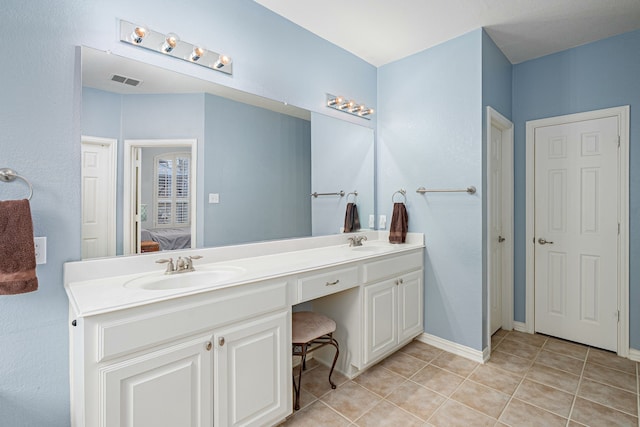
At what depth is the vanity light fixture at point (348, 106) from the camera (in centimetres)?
265

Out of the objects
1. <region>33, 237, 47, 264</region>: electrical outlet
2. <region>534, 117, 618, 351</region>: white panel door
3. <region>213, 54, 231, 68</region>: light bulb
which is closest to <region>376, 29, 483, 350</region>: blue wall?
<region>534, 117, 618, 351</region>: white panel door

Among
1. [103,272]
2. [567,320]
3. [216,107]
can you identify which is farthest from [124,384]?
[567,320]

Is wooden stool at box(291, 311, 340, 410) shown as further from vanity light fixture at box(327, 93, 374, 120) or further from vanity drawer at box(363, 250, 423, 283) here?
vanity light fixture at box(327, 93, 374, 120)

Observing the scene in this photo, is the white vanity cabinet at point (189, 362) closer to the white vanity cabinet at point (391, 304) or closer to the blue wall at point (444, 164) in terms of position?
the white vanity cabinet at point (391, 304)

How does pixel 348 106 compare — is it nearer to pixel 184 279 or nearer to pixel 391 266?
pixel 391 266

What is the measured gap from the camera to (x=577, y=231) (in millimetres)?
2758

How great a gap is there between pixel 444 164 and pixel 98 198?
7.96 ft

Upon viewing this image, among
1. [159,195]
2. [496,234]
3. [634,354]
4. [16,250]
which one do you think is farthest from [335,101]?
[634,354]

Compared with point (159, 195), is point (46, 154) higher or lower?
higher

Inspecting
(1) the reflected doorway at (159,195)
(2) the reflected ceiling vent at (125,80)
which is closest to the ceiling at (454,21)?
(2) the reflected ceiling vent at (125,80)

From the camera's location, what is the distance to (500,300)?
122 inches

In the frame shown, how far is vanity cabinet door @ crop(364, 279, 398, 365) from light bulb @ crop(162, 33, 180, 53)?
184cm

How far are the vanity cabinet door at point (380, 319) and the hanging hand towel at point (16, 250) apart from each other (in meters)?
1.75

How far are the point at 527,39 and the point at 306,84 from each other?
1.89 metres
